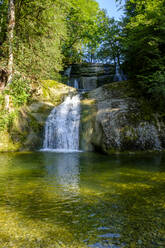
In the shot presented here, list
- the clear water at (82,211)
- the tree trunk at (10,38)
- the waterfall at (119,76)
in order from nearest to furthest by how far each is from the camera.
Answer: the clear water at (82,211) < the tree trunk at (10,38) < the waterfall at (119,76)

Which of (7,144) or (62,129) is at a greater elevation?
(62,129)

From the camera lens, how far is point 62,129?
1260 cm

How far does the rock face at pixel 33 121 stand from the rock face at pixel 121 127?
2608 millimetres

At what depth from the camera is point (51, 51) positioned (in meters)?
12.3

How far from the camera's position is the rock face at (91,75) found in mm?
21972

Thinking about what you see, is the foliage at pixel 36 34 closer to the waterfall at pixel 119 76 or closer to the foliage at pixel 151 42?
the foliage at pixel 151 42

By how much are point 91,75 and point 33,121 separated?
1196 centimetres

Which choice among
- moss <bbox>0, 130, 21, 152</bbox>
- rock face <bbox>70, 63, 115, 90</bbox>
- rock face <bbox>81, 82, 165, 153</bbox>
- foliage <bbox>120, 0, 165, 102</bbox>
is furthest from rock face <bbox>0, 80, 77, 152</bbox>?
rock face <bbox>70, 63, 115, 90</bbox>

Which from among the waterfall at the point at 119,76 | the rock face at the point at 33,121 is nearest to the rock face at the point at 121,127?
the rock face at the point at 33,121

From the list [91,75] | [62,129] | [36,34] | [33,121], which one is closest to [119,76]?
[91,75]

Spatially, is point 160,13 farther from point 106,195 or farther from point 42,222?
point 42,222

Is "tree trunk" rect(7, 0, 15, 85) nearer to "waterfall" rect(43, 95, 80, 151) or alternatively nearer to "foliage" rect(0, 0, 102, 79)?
"foliage" rect(0, 0, 102, 79)

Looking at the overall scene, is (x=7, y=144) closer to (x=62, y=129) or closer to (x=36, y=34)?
(x=62, y=129)

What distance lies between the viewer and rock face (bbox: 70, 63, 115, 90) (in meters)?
22.0
